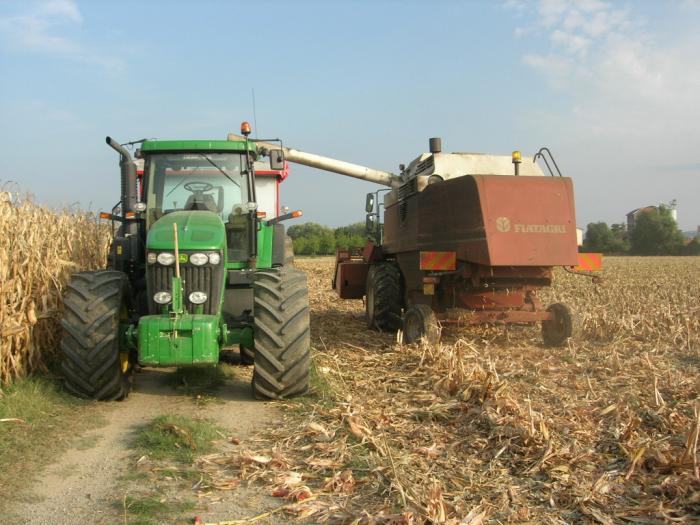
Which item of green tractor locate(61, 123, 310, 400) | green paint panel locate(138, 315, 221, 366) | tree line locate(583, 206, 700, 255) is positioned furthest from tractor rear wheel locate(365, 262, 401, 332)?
tree line locate(583, 206, 700, 255)

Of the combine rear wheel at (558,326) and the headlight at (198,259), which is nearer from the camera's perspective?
the headlight at (198,259)

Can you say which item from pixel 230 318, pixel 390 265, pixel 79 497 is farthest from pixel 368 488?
pixel 390 265

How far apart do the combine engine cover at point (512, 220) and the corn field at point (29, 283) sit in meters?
4.43

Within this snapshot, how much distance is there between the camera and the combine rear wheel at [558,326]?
306 inches

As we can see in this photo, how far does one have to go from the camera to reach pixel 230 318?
6141 millimetres

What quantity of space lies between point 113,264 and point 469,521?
485 centimetres

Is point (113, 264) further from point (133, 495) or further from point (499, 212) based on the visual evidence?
point (499, 212)

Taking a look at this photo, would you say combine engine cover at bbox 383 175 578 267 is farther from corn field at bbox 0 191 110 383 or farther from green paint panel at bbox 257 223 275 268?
corn field at bbox 0 191 110 383

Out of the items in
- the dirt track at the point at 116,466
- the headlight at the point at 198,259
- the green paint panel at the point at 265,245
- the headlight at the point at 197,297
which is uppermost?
the green paint panel at the point at 265,245

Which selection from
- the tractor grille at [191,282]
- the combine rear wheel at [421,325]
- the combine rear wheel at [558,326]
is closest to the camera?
the tractor grille at [191,282]

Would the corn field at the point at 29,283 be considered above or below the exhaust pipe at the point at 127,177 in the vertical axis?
below

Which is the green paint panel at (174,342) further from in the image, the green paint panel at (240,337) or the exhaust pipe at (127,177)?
the exhaust pipe at (127,177)

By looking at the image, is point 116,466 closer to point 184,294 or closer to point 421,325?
point 184,294

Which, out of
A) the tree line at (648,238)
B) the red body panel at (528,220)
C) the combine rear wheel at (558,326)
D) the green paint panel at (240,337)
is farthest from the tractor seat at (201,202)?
the tree line at (648,238)
